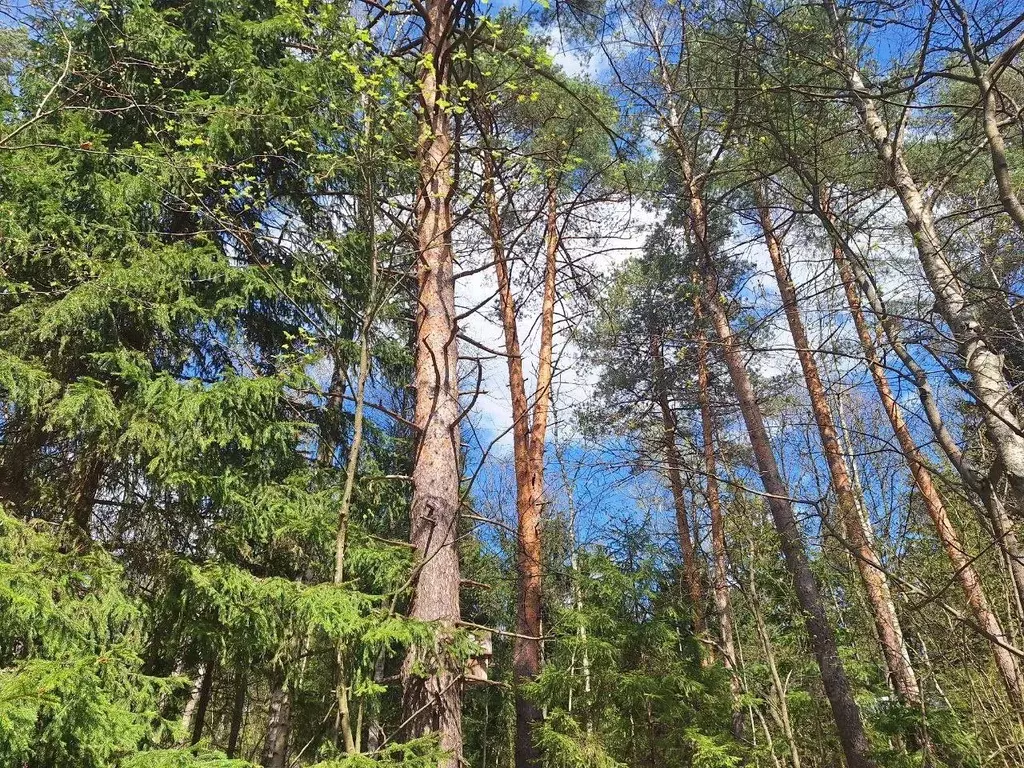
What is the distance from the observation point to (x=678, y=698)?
242 inches

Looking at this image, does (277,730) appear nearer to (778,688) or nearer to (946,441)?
(778,688)

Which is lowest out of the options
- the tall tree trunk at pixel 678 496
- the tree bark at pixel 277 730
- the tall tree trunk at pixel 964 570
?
the tree bark at pixel 277 730

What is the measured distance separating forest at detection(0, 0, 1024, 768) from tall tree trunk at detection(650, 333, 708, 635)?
1270 millimetres

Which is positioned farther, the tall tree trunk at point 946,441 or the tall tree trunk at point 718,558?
the tall tree trunk at point 718,558

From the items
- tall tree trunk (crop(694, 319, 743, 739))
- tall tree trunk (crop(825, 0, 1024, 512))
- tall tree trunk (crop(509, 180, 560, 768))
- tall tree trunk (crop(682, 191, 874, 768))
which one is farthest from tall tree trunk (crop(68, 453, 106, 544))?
tall tree trunk (crop(682, 191, 874, 768))

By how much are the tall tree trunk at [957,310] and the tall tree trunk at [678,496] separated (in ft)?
15.0

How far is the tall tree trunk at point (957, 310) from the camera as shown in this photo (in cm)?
231

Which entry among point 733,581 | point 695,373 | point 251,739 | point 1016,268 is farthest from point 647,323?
point 251,739

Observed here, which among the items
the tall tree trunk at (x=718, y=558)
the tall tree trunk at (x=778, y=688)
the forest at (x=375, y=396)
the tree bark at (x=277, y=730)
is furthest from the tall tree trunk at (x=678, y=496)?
the tree bark at (x=277, y=730)

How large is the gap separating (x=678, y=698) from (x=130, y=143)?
722cm

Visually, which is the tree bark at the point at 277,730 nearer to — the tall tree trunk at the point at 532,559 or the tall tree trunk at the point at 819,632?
the tall tree trunk at the point at 532,559

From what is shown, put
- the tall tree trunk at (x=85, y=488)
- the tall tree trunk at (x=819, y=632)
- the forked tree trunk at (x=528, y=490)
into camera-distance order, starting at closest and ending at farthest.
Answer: the tall tree trunk at (x=85, y=488), the tall tree trunk at (x=819, y=632), the forked tree trunk at (x=528, y=490)

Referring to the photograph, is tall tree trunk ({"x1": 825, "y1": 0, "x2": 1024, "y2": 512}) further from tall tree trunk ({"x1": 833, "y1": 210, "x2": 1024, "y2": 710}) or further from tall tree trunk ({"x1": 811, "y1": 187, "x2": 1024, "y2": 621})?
tall tree trunk ({"x1": 833, "y1": 210, "x2": 1024, "y2": 710})

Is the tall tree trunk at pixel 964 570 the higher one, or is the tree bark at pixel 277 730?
the tall tree trunk at pixel 964 570
